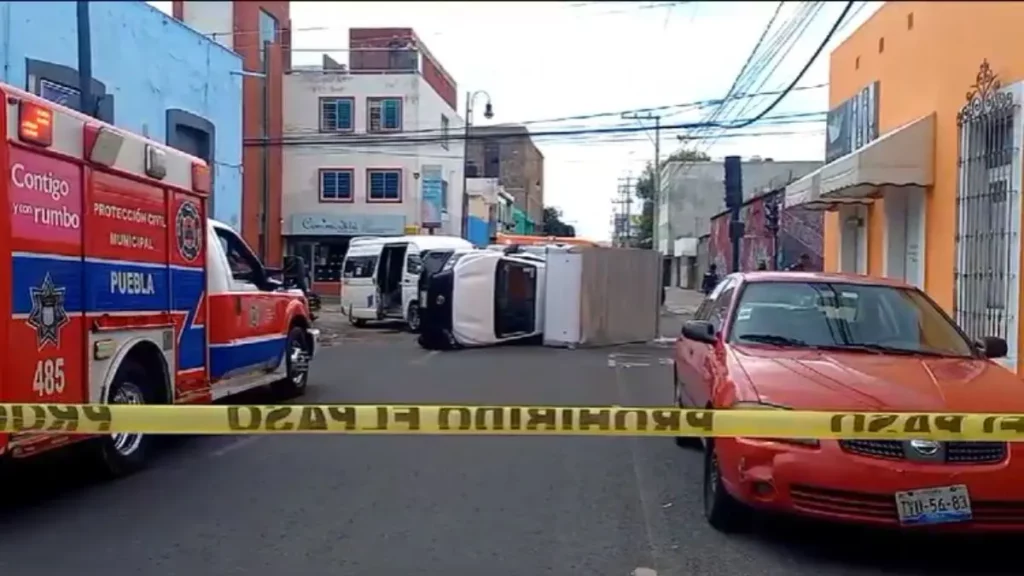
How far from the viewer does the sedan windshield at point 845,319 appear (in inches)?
269

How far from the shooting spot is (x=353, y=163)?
46281 mm

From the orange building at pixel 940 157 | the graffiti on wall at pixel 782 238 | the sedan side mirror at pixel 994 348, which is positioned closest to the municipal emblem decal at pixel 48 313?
the sedan side mirror at pixel 994 348

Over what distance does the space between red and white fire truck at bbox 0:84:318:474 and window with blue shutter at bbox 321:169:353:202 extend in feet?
120

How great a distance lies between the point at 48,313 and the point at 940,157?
11.4 meters

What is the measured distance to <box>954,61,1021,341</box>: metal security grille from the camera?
1132 cm

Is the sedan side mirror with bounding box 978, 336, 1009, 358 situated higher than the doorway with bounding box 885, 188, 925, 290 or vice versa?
the doorway with bounding box 885, 188, 925, 290

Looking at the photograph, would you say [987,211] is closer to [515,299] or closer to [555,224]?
[515,299]

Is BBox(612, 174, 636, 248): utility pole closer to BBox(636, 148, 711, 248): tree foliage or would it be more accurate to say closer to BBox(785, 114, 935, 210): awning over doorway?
BBox(636, 148, 711, 248): tree foliage

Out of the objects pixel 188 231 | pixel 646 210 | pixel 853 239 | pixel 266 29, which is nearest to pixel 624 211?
pixel 646 210

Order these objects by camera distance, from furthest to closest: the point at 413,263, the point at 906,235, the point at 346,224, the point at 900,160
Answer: the point at 346,224
the point at 413,263
the point at 906,235
the point at 900,160

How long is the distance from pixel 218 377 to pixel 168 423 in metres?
4.48

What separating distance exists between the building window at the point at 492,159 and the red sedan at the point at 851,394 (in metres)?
68.0

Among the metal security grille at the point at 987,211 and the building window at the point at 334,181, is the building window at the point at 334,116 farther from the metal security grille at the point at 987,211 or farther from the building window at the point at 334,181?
the metal security grille at the point at 987,211

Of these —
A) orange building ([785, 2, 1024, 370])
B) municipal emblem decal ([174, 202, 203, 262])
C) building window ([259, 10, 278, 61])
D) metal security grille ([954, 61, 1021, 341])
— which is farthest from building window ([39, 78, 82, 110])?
building window ([259, 10, 278, 61])
